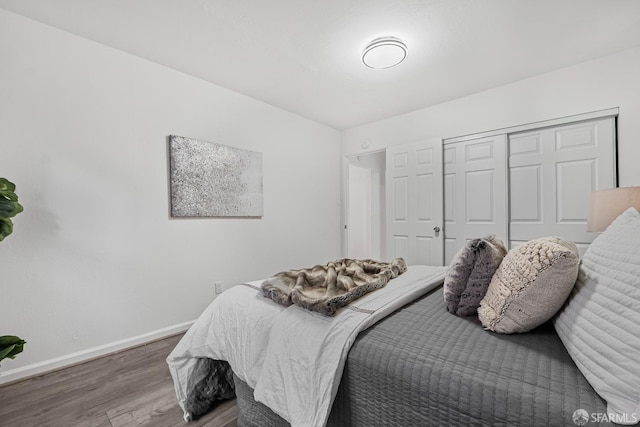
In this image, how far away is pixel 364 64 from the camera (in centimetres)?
249

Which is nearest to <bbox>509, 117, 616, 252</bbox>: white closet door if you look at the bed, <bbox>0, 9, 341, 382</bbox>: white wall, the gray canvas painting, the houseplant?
the bed

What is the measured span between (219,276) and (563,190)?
3.55 m

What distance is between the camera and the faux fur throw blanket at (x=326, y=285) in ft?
3.89

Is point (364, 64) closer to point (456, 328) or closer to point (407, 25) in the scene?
point (407, 25)

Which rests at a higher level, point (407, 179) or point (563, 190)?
point (407, 179)

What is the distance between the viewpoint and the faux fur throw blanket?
3.89ft

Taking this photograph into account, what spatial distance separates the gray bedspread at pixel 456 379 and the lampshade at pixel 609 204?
1.54 m

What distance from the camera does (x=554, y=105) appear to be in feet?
8.80

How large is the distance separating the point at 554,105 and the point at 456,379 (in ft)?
10.2


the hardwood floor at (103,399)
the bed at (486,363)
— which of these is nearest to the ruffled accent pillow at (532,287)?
the bed at (486,363)

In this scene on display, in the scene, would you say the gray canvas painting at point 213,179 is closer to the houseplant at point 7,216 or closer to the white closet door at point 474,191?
the houseplant at point 7,216

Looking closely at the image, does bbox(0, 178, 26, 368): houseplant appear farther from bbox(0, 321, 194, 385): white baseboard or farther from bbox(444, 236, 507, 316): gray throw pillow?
bbox(444, 236, 507, 316): gray throw pillow

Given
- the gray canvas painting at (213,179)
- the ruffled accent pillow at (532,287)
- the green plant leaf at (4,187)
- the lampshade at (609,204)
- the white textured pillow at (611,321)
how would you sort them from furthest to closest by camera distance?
1. the gray canvas painting at (213,179)
2. the lampshade at (609,204)
3. the green plant leaf at (4,187)
4. the ruffled accent pillow at (532,287)
5. the white textured pillow at (611,321)

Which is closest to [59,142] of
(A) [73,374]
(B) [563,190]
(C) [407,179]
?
(A) [73,374]
